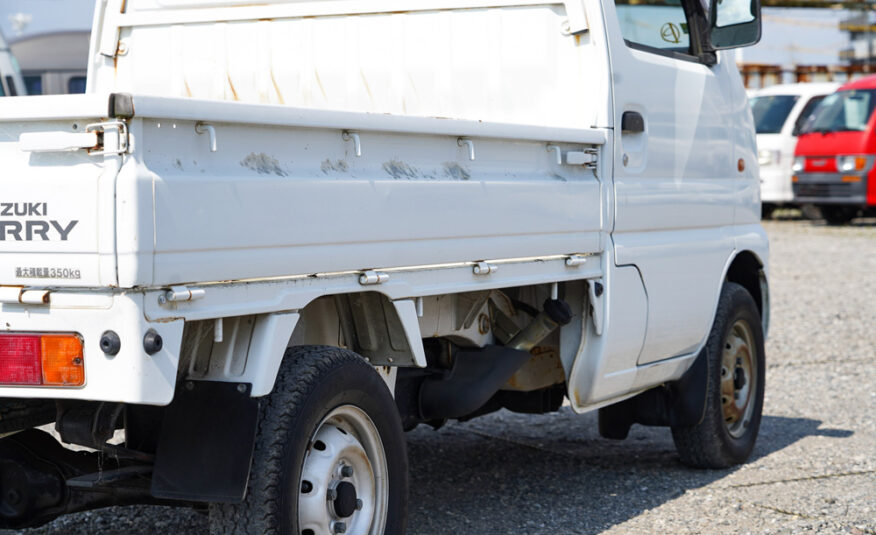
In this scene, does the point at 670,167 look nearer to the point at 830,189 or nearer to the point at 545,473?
the point at 545,473

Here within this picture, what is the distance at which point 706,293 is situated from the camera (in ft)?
18.6

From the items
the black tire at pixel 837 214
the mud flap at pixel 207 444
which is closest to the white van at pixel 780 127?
the black tire at pixel 837 214

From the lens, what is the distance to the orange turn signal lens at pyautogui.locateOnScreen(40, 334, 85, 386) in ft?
9.82

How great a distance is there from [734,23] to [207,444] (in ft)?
10.6

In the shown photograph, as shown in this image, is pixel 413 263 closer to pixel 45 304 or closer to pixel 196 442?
pixel 196 442

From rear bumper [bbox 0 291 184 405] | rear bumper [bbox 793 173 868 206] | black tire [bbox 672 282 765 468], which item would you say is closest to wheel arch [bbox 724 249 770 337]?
black tire [bbox 672 282 765 468]

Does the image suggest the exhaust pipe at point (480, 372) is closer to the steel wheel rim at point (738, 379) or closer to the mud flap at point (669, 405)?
the mud flap at point (669, 405)

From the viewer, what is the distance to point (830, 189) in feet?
63.3

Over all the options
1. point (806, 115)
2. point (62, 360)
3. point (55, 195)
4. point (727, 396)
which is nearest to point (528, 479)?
point (727, 396)

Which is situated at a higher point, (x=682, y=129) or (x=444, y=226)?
(x=682, y=129)

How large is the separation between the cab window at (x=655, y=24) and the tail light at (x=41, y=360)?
2.81m

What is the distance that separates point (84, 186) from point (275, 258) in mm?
567

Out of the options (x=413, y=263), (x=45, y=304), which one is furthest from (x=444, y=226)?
(x=45, y=304)

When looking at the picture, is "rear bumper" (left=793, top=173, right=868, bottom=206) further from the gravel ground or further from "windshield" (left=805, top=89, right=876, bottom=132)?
the gravel ground
